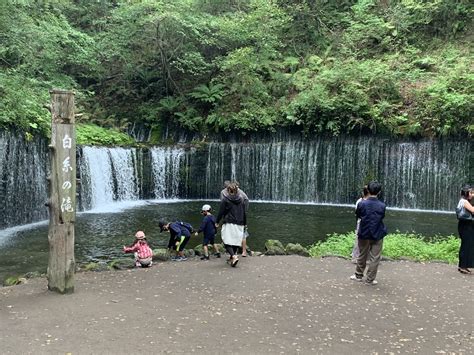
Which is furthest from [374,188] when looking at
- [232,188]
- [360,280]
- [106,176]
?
[106,176]

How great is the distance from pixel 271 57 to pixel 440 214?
1308cm

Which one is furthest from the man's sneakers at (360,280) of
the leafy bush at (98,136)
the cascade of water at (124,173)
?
the leafy bush at (98,136)

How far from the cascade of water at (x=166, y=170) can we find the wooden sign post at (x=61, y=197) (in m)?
15.5

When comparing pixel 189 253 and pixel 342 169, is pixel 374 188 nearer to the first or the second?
pixel 189 253

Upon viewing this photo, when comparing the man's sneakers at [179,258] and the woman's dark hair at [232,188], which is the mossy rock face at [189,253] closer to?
the man's sneakers at [179,258]

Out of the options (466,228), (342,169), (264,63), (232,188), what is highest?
(264,63)

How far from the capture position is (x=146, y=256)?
8.62 metres

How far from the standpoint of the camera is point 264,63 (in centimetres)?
2498

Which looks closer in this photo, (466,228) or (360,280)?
(360,280)

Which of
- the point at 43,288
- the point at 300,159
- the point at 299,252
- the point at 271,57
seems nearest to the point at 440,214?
the point at 300,159

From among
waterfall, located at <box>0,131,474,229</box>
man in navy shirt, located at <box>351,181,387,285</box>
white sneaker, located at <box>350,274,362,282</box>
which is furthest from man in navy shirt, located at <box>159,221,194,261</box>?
waterfall, located at <box>0,131,474,229</box>

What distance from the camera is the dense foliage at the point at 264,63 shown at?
2020 cm

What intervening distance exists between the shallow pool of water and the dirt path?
3454mm

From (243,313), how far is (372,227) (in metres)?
2.49
